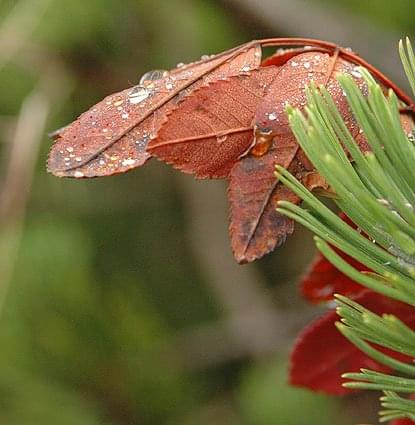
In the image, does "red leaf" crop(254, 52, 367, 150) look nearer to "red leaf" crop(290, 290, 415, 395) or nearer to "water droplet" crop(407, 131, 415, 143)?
"water droplet" crop(407, 131, 415, 143)

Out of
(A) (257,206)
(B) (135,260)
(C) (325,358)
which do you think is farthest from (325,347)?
(B) (135,260)

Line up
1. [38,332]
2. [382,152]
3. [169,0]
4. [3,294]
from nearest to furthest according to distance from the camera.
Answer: [382,152] → [3,294] → [38,332] → [169,0]

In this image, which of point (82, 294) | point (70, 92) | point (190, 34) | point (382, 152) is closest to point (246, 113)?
point (382, 152)

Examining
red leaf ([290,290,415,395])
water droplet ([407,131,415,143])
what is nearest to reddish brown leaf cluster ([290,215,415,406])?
red leaf ([290,290,415,395])

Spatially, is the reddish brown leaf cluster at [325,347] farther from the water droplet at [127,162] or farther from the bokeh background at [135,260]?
the bokeh background at [135,260]

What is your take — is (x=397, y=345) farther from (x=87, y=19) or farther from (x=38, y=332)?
(x=87, y=19)

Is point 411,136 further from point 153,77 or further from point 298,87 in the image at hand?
point 153,77
